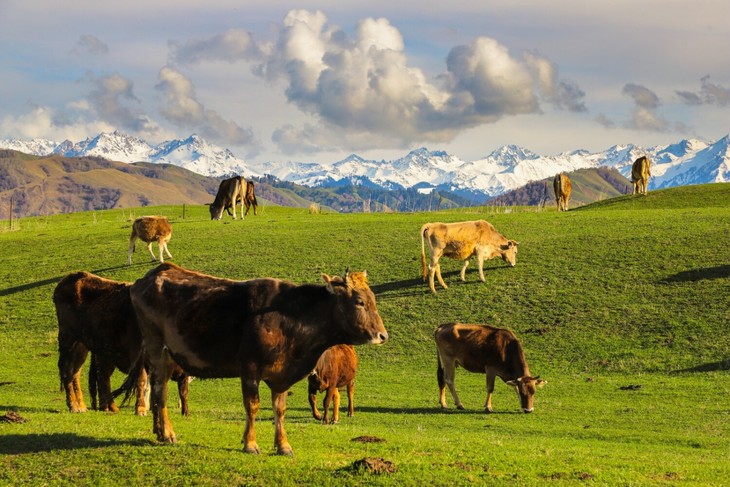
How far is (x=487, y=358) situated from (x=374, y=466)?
12.2 m

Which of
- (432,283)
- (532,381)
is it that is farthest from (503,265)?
(532,381)

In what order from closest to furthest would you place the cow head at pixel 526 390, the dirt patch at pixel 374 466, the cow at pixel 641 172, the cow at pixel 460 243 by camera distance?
the dirt patch at pixel 374 466
the cow head at pixel 526 390
the cow at pixel 460 243
the cow at pixel 641 172

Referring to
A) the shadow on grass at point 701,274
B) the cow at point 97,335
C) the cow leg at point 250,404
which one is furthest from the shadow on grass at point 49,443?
the shadow on grass at point 701,274

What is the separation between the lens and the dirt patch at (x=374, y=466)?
12.0m

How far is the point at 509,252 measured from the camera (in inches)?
1607

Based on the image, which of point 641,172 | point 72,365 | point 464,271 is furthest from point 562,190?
point 72,365

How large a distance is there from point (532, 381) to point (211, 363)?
12.6 metres

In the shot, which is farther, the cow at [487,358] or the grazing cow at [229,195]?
the grazing cow at [229,195]

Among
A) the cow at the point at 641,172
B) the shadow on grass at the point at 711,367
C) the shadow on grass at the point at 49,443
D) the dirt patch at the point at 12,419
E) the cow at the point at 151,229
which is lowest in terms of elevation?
the shadow on grass at the point at 711,367

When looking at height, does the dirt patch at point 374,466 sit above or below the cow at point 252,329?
below

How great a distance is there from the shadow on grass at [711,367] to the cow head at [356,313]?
18781 millimetres

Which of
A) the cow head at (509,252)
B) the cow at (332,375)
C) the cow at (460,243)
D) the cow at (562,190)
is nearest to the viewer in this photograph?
the cow at (332,375)

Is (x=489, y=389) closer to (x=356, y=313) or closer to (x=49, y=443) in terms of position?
(x=356, y=313)

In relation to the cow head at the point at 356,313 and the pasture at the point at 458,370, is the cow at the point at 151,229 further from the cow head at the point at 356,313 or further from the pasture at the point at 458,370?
the cow head at the point at 356,313
